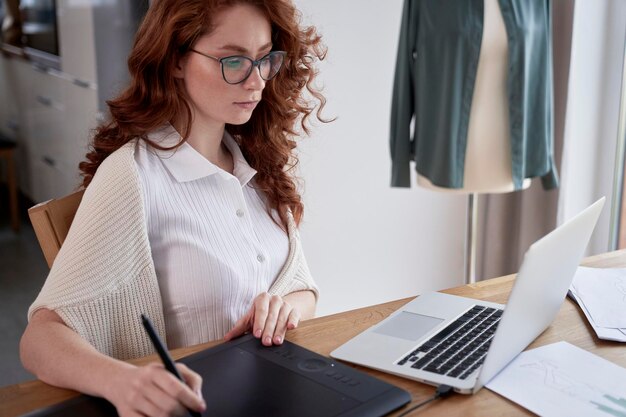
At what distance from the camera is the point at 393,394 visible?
122 centimetres

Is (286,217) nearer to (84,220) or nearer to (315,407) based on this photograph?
(84,220)

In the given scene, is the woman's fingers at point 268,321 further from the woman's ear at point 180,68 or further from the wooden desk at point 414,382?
the woman's ear at point 180,68

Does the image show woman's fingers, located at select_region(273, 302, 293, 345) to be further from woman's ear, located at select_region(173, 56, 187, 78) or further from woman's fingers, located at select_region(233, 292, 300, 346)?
woman's ear, located at select_region(173, 56, 187, 78)

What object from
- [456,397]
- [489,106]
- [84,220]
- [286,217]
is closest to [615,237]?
[489,106]

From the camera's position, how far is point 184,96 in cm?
166

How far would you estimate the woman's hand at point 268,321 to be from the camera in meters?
1.42

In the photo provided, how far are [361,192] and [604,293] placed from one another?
141 cm

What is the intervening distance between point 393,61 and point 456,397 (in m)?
1.91

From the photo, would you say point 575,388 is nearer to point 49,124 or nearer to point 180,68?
point 180,68

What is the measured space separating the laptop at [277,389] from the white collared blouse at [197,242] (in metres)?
0.22

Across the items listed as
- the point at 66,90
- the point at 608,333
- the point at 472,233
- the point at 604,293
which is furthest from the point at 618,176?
the point at 66,90

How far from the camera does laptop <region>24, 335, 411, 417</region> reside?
1167 mm

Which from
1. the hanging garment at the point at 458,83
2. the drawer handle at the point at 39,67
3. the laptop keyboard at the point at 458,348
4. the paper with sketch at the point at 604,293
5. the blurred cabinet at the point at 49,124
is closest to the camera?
the laptop keyboard at the point at 458,348

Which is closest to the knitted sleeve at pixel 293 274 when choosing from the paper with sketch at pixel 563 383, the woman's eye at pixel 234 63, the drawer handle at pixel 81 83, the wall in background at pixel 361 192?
the woman's eye at pixel 234 63
